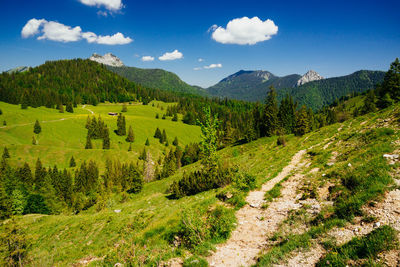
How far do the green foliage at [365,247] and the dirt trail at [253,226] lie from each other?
3.31m

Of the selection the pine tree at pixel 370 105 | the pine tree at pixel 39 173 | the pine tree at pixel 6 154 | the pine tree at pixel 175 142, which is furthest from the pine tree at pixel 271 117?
the pine tree at pixel 6 154

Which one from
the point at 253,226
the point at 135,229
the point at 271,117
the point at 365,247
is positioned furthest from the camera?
the point at 271,117

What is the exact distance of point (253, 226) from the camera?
37.5ft

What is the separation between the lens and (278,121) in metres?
68.0

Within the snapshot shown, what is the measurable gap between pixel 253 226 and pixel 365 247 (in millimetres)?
6023

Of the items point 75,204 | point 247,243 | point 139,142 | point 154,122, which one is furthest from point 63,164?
point 247,243

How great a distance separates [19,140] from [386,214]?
163962 millimetres

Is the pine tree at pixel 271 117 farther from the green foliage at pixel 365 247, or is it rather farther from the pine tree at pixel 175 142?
the pine tree at pixel 175 142

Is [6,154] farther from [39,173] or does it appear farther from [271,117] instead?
[271,117]

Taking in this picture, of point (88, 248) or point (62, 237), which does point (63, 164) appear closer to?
point (62, 237)

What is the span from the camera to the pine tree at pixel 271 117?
66875 millimetres

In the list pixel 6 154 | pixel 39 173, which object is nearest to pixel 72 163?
pixel 39 173

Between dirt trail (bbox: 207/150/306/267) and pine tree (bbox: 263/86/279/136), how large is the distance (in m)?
54.5

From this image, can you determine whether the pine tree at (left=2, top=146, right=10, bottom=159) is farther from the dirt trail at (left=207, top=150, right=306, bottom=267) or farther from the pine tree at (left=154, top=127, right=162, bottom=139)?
the dirt trail at (left=207, top=150, right=306, bottom=267)
